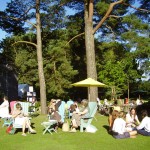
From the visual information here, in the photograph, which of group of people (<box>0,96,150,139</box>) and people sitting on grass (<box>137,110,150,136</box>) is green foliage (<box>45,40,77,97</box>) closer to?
group of people (<box>0,96,150,139</box>)

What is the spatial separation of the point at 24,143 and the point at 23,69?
2384 centimetres

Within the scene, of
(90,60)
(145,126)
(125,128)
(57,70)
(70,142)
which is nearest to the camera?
(70,142)

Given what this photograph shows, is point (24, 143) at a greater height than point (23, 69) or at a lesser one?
lesser

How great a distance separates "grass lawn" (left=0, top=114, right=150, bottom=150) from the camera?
755cm

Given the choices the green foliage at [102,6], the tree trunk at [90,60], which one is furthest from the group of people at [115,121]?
the green foliage at [102,6]

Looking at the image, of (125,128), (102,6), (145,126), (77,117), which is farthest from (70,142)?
(102,6)

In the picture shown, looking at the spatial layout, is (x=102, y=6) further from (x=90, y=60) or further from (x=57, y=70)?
(x=57, y=70)

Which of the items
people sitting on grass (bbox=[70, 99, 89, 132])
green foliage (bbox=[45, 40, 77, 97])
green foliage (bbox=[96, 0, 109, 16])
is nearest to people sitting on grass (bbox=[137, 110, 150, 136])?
people sitting on grass (bbox=[70, 99, 89, 132])

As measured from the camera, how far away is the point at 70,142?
8.24 meters

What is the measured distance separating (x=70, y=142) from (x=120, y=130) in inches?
58.3

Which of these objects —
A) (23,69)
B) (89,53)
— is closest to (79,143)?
(89,53)

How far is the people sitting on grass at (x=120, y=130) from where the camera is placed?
8587 millimetres

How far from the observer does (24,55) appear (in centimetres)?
2859

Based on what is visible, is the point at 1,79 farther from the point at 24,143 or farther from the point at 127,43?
the point at 24,143
